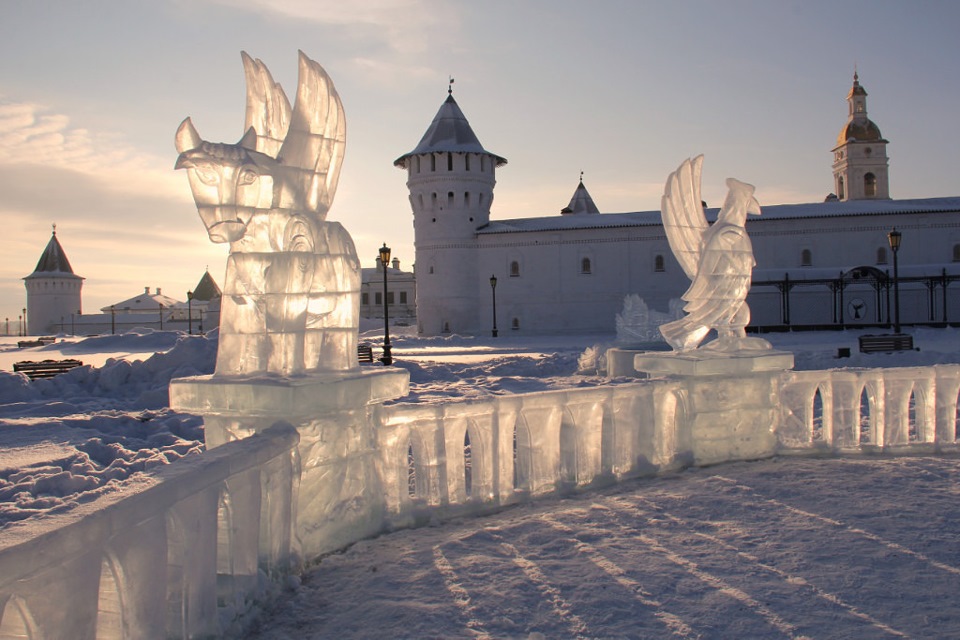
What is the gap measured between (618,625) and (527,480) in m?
1.93

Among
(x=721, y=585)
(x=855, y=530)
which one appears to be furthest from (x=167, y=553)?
(x=855, y=530)

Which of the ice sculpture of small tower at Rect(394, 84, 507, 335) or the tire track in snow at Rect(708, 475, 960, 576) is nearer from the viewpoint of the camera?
the tire track in snow at Rect(708, 475, 960, 576)

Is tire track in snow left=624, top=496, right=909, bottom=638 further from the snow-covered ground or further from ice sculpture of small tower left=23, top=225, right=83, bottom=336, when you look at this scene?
ice sculpture of small tower left=23, top=225, right=83, bottom=336

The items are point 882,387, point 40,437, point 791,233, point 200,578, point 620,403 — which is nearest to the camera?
point 200,578

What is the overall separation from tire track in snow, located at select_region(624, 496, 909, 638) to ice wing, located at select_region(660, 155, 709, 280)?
7.83 feet

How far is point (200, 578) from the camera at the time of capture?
2.61 metres

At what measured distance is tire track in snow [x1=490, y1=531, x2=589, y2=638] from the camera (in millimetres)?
2928

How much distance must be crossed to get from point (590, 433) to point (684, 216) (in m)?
2.22

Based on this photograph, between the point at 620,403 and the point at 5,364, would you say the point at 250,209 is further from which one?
the point at 5,364

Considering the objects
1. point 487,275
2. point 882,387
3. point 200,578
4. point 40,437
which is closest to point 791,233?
point 487,275

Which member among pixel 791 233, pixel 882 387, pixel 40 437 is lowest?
pixel 40 437

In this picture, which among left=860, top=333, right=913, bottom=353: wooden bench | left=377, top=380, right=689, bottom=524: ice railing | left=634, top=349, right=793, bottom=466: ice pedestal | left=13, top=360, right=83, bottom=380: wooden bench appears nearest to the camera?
left=377, top=380, right=689, bottom=524: ice railing

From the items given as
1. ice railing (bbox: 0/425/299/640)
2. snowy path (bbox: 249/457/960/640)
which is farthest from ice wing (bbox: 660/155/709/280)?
ice railing (bbox: 0/425/299/640)

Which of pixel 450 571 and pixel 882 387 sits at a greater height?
pixel 882 387
